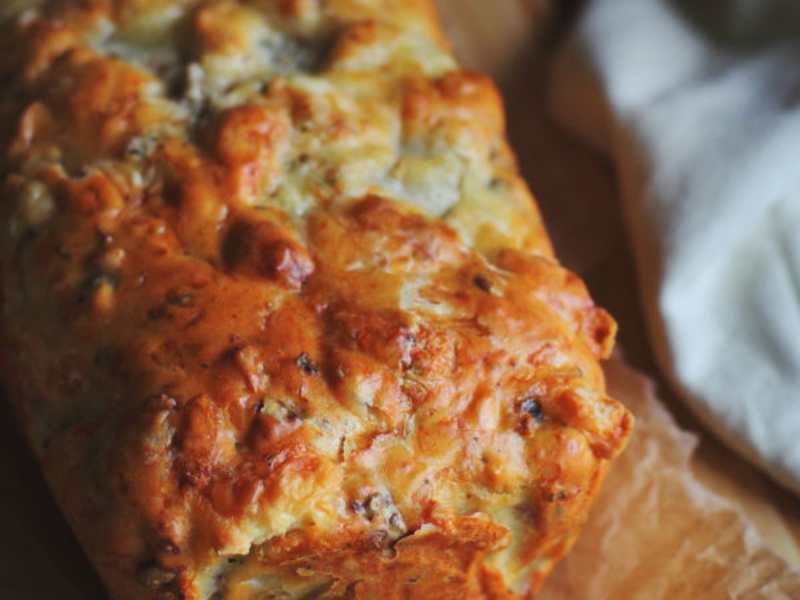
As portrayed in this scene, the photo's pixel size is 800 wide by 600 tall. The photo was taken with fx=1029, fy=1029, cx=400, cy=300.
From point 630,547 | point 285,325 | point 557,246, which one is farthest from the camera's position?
point 557,246

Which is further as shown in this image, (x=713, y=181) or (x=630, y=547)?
(x=713, y=181)

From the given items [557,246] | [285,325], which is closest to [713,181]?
[557,246]

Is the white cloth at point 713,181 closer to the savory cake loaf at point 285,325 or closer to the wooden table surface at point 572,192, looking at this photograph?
the wooden table surface at point 572,192

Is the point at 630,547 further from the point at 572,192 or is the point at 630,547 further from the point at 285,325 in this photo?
the point at 572,192

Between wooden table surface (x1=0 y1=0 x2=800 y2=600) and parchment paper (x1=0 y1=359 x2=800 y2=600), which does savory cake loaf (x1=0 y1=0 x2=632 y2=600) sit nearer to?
parchment paper (x1=0 y1=359 x2=800 y2=600)

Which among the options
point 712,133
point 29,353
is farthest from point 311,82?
point 712,133

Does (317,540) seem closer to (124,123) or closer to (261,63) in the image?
(124,123)

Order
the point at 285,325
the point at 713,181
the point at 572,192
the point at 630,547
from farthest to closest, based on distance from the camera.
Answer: the point at 572,192, the point at 713,181, the point at 630,547, the point at 285,325
